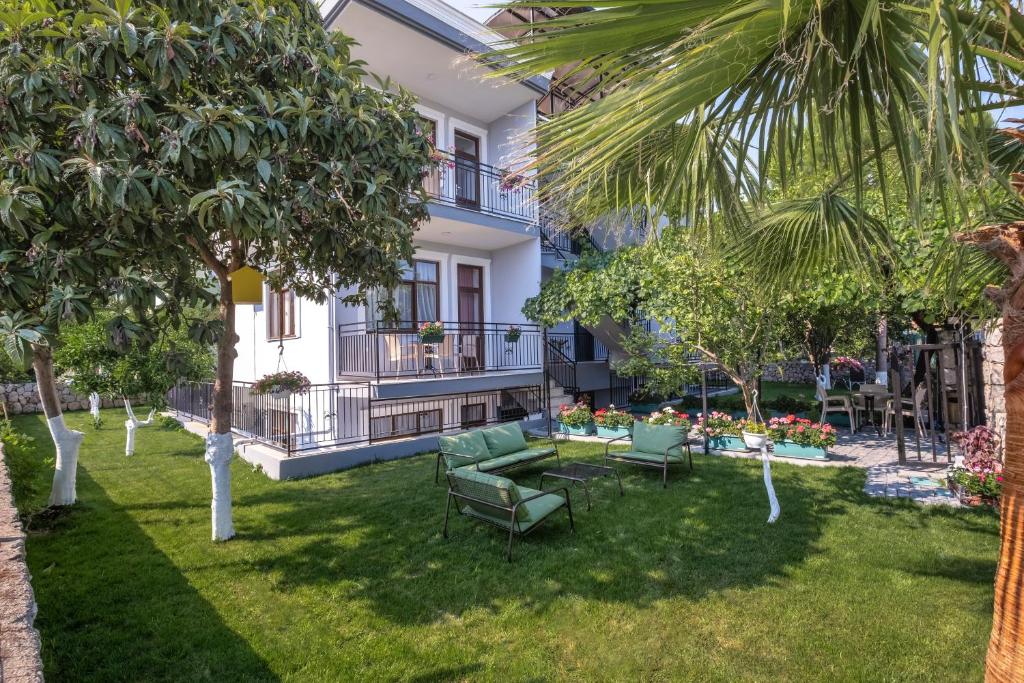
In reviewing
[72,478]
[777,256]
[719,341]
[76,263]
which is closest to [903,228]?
[719,341]

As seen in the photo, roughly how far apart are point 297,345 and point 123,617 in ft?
27.8

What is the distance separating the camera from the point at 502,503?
509 centimetres

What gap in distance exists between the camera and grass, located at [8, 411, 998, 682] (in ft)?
11.0

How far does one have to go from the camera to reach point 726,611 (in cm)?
389

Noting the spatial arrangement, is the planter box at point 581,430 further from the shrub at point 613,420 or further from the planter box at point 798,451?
the planter box at point 798,451

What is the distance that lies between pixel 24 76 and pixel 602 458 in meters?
8.46

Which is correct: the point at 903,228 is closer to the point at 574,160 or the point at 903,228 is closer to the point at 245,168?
the point at 574,160

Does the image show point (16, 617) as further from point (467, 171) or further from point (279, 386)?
point (467, 171)

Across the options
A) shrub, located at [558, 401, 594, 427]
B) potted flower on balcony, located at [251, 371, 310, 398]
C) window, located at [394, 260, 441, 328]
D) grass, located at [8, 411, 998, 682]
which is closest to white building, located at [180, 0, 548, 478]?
window, located at [394, 260, 441, 328]

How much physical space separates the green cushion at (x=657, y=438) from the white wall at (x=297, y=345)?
647 centimetres

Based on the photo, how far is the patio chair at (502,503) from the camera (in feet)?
16.5

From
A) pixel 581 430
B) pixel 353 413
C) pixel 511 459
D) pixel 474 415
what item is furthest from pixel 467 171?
pixel 511 459

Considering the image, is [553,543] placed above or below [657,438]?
below

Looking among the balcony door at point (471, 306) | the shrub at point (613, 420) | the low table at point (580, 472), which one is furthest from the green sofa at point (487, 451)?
the balcony door at point (471, 306)
